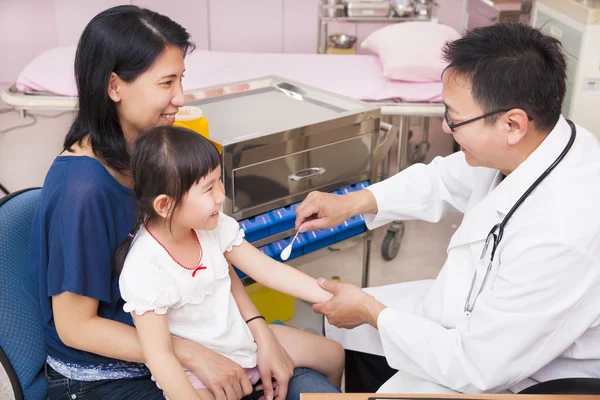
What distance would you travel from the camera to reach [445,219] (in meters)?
3.66

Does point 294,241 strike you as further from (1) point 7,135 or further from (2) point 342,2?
(1) point 7,135

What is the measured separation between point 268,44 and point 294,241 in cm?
319

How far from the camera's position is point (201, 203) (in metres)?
1.39

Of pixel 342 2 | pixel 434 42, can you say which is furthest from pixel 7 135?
pixel 434 42

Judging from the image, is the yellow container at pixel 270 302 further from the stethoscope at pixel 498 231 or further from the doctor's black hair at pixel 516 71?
the doctor's black hair at pixel 516 71

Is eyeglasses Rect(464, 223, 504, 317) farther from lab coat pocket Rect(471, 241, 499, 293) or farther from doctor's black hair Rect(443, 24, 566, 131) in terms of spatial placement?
doctor's black hair Rect(443, 24, 566, 131)

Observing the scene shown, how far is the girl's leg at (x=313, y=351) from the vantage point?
168 centimetres

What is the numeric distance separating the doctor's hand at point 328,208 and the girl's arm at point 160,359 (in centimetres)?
61

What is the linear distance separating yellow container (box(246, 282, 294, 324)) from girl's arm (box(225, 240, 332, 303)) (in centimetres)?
71

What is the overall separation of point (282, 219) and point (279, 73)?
71.2 inches

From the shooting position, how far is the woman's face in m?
1.45

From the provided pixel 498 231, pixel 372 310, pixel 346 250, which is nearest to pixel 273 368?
pixel 372 310

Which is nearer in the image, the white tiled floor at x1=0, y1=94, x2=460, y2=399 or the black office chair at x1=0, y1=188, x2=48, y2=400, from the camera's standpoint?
the black office chair at x1=0, y1=188, x2=48, y2=400

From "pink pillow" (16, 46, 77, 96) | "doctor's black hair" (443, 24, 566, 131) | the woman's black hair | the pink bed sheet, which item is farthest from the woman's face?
"pink pillow" (16, 46, 77, 96)
